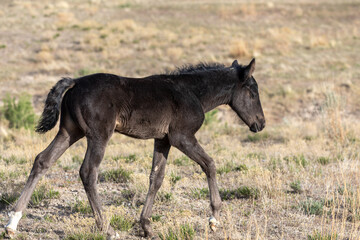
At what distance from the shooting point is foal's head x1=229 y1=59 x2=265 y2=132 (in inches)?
280

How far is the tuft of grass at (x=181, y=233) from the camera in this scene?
19.8 ft

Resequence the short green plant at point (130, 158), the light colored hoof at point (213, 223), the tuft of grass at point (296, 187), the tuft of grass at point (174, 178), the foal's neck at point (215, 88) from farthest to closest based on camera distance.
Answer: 1. the short green plant at point (130, 158)
2. the tuft of grass at point (174, 178)
3. the tuft of grass at point (296, 187)
4. the foal's neck at point (215, 88)
5. the light colored hoof at point (213, 223)

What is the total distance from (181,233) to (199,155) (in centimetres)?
103

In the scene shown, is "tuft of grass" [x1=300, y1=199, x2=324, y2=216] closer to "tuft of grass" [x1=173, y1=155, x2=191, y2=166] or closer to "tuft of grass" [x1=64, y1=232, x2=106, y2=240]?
"tuft of grass" [x1=64, y1=232, x2=106, y2=240]

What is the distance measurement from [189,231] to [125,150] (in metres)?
6.05

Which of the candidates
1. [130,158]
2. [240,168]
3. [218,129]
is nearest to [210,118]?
[218,129]

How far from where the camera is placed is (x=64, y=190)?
8562mm

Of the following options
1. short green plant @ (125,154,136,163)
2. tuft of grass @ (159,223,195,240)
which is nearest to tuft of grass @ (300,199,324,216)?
tuft of grass @ (159,223,195,240)

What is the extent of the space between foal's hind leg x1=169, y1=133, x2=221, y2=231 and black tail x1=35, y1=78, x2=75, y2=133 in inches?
59.1

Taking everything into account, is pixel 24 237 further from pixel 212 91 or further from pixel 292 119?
pixel 292 119

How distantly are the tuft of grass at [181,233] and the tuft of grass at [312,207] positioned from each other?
2.06 m

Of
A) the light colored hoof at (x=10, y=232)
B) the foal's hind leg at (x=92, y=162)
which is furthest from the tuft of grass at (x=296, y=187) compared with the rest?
the light colored hoof at (x=10, y=232)

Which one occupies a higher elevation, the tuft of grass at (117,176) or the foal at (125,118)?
the foal at (125,118)

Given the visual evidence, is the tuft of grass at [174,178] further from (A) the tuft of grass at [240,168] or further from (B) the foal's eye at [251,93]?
(B) the foal's eye at [251,93]
